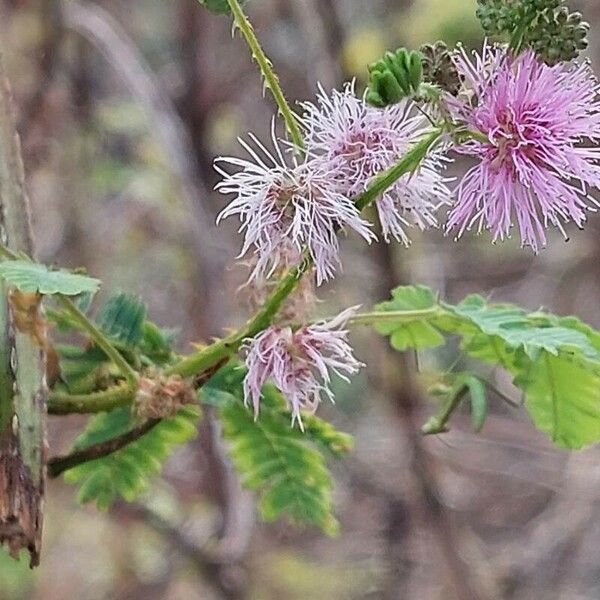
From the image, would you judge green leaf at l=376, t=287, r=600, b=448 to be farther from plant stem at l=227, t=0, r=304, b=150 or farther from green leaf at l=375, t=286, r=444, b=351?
plant stem at l=227, t=0, r=304, b=150

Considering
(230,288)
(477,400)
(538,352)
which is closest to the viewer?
(538,352)

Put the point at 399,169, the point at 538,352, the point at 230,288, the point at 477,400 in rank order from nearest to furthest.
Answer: the point at 399,169, the point at 538,352, the point at 477,400, the point at 230,288

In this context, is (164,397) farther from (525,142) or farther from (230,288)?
(230,288)

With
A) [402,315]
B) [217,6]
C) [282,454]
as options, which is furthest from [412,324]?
[217,6]

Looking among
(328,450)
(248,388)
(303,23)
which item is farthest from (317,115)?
(303,23)

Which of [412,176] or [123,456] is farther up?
[412,176]

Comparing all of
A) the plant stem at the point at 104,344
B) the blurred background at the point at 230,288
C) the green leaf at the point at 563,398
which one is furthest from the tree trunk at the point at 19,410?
the blurred background at the point at 230,288

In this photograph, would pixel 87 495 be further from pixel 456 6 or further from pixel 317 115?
pixel 456 6

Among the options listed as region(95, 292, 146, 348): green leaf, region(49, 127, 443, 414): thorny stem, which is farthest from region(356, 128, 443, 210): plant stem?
region(95, 292, 146, 348): green leaf
